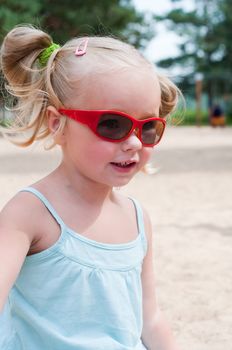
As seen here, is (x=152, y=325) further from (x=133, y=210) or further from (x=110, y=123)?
(x=110, y=123)

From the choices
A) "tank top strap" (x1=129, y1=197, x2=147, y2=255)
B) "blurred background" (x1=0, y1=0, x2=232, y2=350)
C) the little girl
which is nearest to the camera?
the little girl

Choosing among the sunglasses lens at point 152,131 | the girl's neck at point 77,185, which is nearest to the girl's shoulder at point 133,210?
the girl's neck at point 77,185

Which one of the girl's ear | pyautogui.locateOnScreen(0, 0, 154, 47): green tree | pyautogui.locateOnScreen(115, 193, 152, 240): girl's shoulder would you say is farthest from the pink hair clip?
pyautogui.locateOnScreen(0, 0, 154, 47): green tree

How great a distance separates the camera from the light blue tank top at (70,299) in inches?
63.9

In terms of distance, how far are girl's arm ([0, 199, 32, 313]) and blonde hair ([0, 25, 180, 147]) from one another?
0.27 meters

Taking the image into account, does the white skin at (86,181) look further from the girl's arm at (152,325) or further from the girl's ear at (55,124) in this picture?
the girl's arm at (152,325)

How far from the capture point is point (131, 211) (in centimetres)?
189

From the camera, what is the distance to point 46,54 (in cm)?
176

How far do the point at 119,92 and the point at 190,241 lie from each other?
3.49 metres

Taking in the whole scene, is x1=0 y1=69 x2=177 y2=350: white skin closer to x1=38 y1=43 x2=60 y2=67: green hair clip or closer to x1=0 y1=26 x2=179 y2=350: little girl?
x1=0 y1=26 x2=179 y2=350: little girl

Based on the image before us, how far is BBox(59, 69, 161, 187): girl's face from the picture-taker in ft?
5.30

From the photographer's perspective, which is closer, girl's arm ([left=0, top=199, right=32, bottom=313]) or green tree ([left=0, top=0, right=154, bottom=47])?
girl's arm ([left=0, top=199, right=32, bottom=313])

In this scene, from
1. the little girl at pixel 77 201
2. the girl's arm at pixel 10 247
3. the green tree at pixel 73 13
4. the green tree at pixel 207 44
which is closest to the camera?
the girl's arm at pixel 10 247

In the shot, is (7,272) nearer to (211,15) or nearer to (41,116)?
(41,116)
